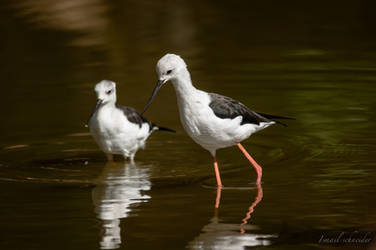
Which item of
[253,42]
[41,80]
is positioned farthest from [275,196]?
[253,42]

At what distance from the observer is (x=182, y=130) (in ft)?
34.5

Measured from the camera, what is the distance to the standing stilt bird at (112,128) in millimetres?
9445

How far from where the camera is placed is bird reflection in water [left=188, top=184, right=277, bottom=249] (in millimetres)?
6676

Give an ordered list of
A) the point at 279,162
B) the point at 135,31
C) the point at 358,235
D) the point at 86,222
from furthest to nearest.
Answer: the point at 135,31, the point at 279,162, the point at 86,222, the point at 358,235

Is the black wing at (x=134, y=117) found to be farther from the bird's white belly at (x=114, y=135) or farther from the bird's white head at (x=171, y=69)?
the bird's white head at (x=171, y=69)

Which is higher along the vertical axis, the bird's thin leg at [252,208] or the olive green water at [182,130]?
the olive green water at [182,130]

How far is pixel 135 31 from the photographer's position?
16609mm

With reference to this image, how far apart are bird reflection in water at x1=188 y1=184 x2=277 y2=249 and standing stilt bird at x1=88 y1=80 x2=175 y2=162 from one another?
2338mm

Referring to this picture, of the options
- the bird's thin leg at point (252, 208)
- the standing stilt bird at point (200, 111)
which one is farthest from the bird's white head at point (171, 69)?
the bird's thin leg at point (252, 208)

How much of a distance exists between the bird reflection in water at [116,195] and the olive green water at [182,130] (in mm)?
22

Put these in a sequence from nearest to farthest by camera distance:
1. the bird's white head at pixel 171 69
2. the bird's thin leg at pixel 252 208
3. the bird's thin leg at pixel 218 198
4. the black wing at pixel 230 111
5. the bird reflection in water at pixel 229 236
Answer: the bird reflection in water at pixel 229 236, the bird's thin leg at pixel 252 208, the bird's thin leg at pixel 218 198, the bird's white head at pixel 171 69, the black wing at pixel 230 111

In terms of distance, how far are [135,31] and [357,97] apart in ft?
20.7

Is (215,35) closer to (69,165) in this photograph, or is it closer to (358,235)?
(69,165)

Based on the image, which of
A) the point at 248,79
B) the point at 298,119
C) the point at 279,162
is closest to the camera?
the point at 279,162
